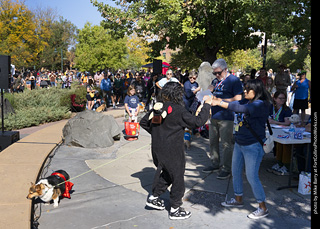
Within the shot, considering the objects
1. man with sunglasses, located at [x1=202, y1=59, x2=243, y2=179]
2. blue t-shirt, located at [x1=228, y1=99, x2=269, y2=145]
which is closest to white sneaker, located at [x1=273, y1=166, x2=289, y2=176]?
man with sunglasses, located at [x1=202, y1=59, x2=243, y2=179]

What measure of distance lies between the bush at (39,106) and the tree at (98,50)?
1324 inches

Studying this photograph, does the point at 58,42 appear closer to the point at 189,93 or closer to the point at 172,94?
the point at 189,93

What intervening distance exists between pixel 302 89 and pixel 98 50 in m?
40.0

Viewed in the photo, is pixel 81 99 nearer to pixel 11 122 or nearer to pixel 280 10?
pixel 11 122

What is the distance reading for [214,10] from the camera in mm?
17203

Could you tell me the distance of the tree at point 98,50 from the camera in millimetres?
48625

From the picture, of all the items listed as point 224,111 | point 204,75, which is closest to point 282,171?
point 224,111

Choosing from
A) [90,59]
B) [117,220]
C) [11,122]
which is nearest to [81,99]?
[11,122]

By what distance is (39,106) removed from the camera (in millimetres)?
13859

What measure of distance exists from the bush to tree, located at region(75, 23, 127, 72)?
1324 inches

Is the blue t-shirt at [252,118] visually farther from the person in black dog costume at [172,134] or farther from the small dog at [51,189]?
the small dog at [51,189]

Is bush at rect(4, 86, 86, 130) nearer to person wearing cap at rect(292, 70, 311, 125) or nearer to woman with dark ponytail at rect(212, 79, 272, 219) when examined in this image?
person wearing cap at rect(292, 70, 311, 125)

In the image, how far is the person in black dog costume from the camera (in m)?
4.34

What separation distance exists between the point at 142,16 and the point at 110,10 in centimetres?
198
